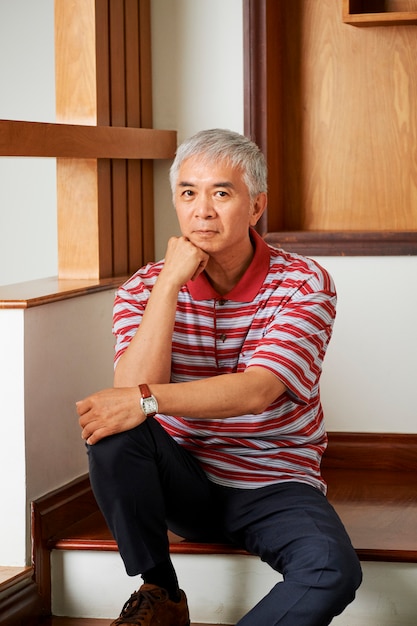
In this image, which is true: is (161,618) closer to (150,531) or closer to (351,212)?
(150,531)

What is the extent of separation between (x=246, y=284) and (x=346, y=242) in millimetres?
900

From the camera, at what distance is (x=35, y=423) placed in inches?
96.3

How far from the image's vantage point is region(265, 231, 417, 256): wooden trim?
120 inches

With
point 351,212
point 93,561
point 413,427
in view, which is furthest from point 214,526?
point 351,212

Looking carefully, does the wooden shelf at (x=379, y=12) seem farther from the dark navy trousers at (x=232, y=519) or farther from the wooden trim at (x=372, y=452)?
the dark navy trousers at (x=232, y=519)

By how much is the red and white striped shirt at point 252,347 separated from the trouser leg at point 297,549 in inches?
2.3

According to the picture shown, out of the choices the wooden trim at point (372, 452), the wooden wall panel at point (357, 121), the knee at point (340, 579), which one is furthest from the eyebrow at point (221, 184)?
the wooden trim at point (372, 452)

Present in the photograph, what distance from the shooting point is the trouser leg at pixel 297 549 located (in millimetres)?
1934

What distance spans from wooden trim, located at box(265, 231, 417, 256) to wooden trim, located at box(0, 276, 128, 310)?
534mm

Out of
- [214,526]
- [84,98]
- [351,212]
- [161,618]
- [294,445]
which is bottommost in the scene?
[161,618]

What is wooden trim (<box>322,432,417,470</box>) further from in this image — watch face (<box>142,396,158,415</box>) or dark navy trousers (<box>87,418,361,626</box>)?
watch face (<box>142,396,158,415</box>)

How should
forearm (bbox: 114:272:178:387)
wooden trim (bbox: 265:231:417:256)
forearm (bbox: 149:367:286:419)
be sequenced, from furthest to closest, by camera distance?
wooden trim (bbox: 265:231:417:256) → forearm (bbox: 114:272:178:387) → forearm (bbox: 149:367:286:419)

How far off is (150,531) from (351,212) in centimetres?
151

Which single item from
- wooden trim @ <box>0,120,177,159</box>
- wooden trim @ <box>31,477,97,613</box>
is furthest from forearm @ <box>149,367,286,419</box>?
wooden trim @ <box>0,120,177,159</box>
